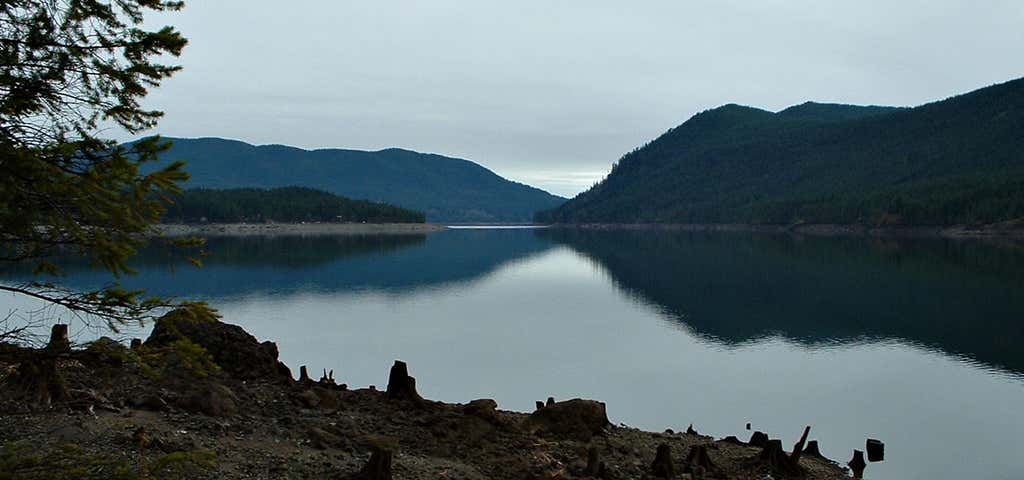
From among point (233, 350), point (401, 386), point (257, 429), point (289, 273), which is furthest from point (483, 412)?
point (289, 273)

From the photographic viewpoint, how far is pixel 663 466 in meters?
11.8

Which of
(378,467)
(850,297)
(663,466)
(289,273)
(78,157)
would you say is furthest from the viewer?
(289,273)

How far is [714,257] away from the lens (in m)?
95.6

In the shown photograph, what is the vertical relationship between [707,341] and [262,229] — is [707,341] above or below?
below

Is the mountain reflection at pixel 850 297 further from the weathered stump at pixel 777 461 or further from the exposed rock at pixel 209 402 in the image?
the exposed rock at pixel 209 402

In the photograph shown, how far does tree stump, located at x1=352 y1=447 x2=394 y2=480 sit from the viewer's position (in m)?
8.74

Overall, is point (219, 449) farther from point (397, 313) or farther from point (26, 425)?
point (397, 313)

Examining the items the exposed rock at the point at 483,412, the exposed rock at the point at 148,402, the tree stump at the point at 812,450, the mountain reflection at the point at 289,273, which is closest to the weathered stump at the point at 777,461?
the tree stump at the point at 812,450

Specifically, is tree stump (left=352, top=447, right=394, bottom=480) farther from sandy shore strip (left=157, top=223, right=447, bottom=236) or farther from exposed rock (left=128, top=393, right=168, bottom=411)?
sandy shore strip (left=157, top=223, right=447, bottom=236)

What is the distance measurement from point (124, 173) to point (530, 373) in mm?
21429

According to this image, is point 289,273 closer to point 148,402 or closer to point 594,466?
point 148,402

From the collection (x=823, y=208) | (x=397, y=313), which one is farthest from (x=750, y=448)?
(x=823, y=208)

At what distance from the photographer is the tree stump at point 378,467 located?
8.74 metres

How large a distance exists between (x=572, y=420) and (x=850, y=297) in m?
43.3
